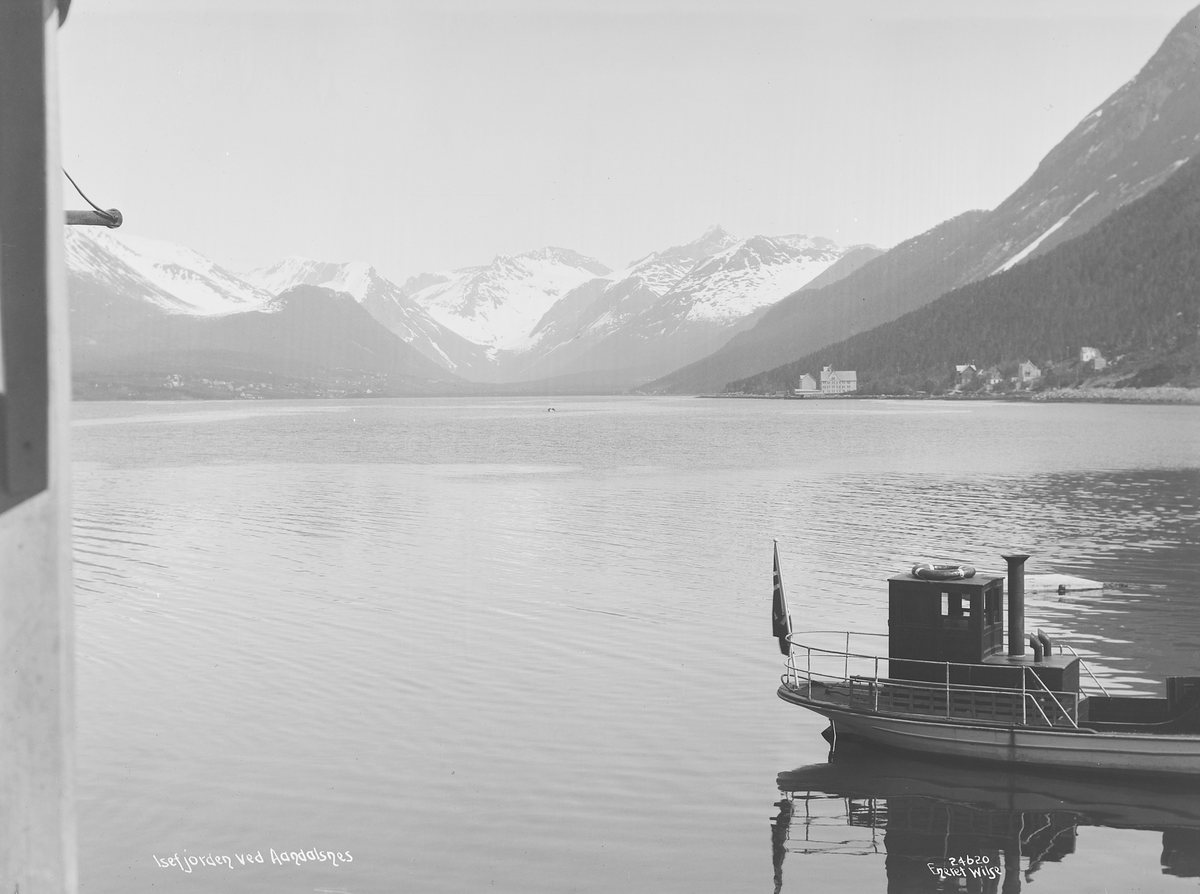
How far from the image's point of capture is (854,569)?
54.1 m

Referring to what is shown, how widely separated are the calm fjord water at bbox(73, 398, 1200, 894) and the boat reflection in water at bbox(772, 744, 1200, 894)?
1.53ft

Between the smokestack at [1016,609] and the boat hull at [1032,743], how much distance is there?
3.00 metres

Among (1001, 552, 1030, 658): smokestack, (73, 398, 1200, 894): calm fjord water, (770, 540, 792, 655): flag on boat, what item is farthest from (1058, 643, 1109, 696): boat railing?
(770, 540, 792, 655): flag on boat

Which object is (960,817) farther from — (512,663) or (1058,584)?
(1058,584)

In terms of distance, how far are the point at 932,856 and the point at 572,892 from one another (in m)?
6.56

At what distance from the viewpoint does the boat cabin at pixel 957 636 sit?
2680cm

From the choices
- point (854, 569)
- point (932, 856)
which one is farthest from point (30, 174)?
point (854, 569)

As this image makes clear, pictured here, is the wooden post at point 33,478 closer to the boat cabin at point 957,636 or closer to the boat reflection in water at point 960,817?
the boat reflection in water at point 960,817

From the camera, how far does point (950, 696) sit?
26594mm

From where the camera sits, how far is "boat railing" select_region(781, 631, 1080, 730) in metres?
25.9

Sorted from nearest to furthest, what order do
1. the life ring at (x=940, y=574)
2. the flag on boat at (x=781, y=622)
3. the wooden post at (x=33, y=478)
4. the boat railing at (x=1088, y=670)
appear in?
the wooden post at (x=33, y=478), the life ring at (x=940, y=574), the flag on boat at (x=781, y=622), the boat railing at (x=1088, y=670)

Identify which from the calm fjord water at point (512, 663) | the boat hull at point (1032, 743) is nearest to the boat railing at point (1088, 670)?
the calm fjord water at point (512, 663)

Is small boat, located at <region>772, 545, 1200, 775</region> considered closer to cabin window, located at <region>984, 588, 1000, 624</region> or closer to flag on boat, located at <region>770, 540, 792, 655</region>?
cabin window, located at <region>984, 588, 1000, 624</region>

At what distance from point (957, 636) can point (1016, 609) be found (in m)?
1.73
